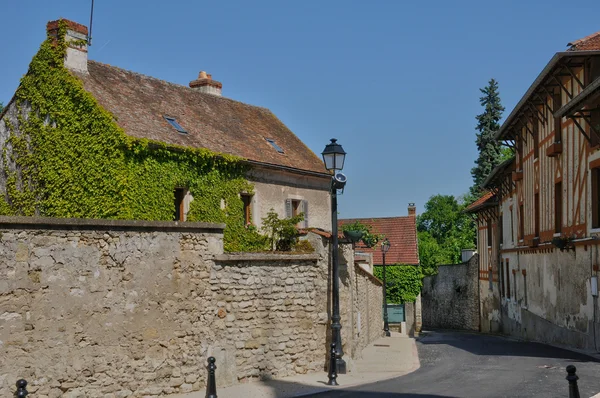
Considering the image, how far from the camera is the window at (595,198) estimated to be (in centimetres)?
1986

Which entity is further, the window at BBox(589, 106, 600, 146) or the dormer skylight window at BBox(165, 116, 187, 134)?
the dormer skylight window at BBox(165, 116, 187, 134)

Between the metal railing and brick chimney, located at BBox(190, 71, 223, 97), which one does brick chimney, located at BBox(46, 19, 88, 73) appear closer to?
brick chimney, located at BBox(190, 71, 223, 97)

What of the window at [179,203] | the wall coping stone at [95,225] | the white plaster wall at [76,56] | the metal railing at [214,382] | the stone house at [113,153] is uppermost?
the white plaster wall at [76,56]

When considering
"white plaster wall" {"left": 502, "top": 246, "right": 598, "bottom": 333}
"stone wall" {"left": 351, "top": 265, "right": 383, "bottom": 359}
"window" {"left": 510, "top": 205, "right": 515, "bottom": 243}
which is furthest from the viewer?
"window" {"left": 510, "top": 205, "right": 515, "bottom": 243}

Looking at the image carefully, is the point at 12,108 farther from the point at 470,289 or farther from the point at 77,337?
the point at 470,289

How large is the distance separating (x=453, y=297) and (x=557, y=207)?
23167mm

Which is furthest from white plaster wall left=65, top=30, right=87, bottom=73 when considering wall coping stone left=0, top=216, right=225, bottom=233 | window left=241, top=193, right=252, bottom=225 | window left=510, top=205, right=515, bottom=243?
window left=510, top=205, right=515, bottom=243

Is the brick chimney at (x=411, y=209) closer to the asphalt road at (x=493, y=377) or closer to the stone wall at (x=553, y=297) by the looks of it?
the stone wall at (x=553, y=297)

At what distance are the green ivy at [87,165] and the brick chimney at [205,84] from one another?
7399 millimetres

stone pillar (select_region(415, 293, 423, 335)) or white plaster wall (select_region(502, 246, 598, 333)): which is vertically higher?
white plaster wall (select_region(502, 246, 598, 333))

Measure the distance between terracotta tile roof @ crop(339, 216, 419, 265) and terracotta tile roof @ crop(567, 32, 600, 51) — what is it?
21534mm

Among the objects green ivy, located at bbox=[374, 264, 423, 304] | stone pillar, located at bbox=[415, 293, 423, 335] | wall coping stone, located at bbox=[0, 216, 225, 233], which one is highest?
wall coping stone, located at bbox=[0, 216, 225, 233]

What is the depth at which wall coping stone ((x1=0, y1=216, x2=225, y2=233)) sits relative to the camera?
38.5 feet

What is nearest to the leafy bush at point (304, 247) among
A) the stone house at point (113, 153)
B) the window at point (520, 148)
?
the stone house at point (113, 153)
